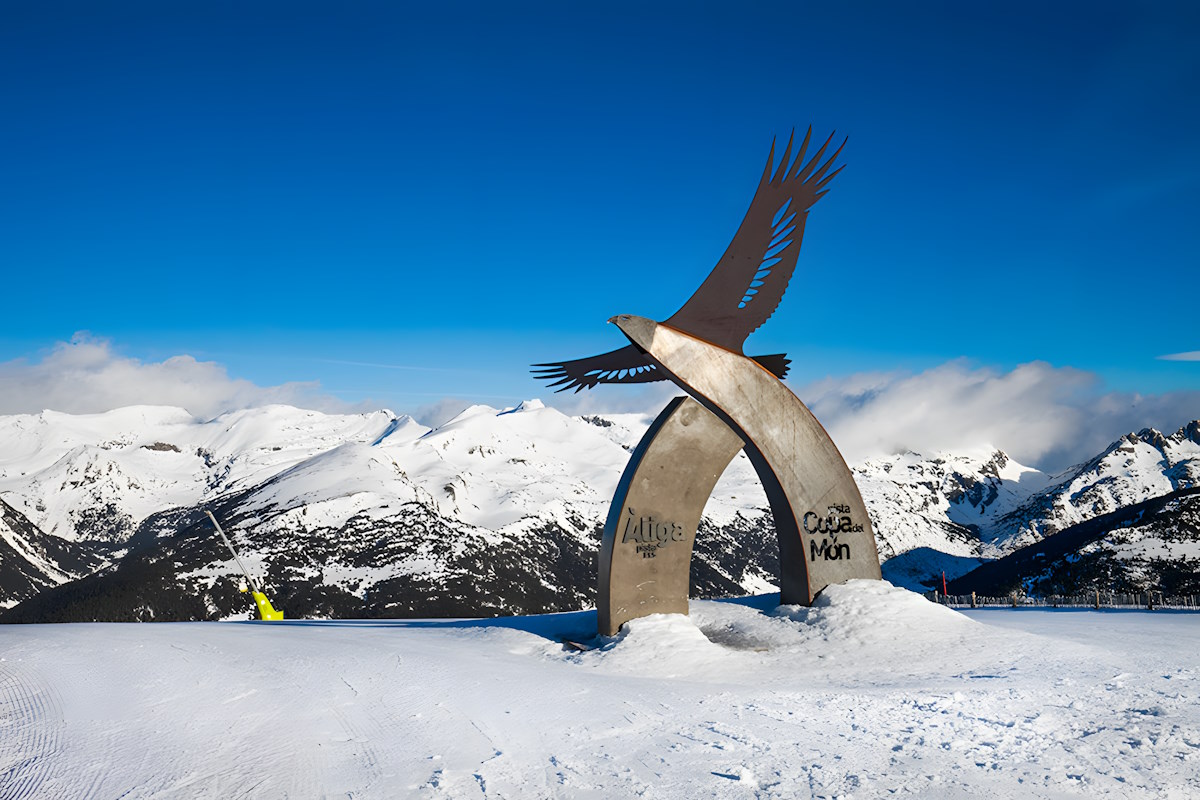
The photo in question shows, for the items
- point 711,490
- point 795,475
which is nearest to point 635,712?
point 711,490

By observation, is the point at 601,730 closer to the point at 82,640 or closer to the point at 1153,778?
the point at 1153,778

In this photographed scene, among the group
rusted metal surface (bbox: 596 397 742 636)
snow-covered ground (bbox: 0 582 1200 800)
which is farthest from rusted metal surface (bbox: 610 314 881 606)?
snow-covered ground (bbox: 0 582 1200 800)

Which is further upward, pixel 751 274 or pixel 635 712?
pixel 751 274

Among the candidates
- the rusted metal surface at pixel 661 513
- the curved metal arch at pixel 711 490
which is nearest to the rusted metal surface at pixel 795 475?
the curved metal arch at pixel 711 490

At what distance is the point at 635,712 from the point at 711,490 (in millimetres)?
7422

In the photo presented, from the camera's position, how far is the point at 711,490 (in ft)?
60.3

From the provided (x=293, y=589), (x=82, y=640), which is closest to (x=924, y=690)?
(x=82, y=640)

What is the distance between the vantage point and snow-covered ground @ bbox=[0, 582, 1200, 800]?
8.58 metres

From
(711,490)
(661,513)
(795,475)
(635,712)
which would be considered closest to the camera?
(635,712)

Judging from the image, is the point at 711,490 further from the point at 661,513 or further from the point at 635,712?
the point at 635,712

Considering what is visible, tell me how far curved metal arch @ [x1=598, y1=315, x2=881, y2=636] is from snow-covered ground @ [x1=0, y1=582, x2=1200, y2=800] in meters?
0.94

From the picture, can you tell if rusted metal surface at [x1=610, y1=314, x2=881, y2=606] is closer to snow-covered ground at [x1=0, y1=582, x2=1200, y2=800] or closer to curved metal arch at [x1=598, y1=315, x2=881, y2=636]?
curved metal arch at [x1=598, y1=315, x2=881, y2=636]

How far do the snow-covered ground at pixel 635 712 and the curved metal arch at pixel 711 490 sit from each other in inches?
36.9

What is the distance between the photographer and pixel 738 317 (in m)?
18.7
